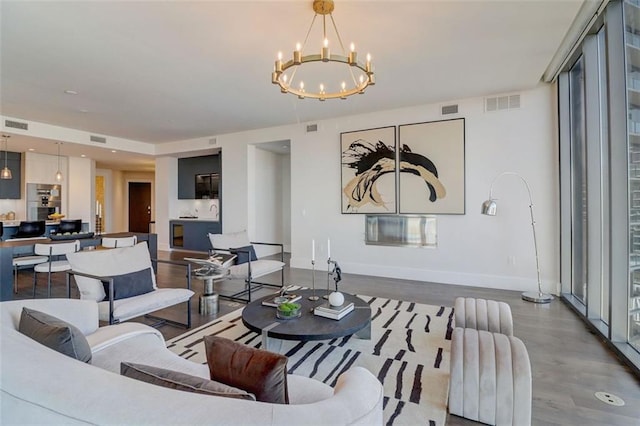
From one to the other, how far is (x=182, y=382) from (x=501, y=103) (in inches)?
218

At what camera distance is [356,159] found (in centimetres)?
592

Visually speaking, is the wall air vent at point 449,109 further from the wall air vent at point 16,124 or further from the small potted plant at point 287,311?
the wall air vent at point 16,124

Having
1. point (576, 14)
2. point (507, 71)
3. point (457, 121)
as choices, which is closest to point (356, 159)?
point (457, 121)

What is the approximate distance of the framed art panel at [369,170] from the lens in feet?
18.4

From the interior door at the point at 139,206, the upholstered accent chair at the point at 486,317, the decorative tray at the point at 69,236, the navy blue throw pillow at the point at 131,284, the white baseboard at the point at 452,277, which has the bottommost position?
the white baseboard at the point at 452,277

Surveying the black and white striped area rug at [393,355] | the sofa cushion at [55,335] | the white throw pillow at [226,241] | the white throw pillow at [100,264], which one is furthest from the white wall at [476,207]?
the sofa cushion at [55,335]

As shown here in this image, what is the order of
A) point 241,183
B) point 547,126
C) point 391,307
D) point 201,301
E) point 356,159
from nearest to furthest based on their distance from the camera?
1. point 201,301
2. point 391,307
3. point 547,126
4. point 356,159
5. point 241,183

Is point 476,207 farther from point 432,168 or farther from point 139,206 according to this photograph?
point 139,206

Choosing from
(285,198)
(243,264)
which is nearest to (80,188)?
(285,198)

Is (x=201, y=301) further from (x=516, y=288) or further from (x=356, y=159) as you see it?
(x=516, y=288)

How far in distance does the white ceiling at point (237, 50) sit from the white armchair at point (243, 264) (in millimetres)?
2302

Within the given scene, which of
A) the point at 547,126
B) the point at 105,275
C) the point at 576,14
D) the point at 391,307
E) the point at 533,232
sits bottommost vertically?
the point at 391,307

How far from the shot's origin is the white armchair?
4227 millimetres

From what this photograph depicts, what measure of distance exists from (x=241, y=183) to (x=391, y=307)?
4.86 meters
